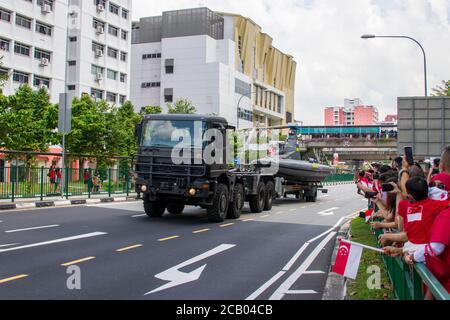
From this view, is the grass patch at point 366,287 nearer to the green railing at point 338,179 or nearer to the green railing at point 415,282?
the green railing at point 415,282

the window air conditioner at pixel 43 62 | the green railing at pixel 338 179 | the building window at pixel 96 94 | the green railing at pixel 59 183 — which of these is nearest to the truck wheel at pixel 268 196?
Result: the green railing at pixel 59 183

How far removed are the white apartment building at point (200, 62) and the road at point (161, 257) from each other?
60.7 m

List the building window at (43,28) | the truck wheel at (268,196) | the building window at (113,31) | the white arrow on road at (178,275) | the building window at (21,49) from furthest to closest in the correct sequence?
the building window at (113,31) → the building window at (43,28) → the building window at (21,49) → the truck wheel at (268,196) → the white arrow on road at (178,275)

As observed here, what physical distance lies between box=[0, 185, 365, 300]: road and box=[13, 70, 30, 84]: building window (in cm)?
3560

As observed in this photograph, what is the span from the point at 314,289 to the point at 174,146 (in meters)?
7.80

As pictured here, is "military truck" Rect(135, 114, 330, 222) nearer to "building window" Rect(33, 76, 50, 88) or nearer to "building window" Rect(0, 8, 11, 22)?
"building window" Rect(0, 8, 11, 22)

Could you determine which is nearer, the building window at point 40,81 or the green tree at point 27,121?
the green tree at point 27,121

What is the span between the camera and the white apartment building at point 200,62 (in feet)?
249

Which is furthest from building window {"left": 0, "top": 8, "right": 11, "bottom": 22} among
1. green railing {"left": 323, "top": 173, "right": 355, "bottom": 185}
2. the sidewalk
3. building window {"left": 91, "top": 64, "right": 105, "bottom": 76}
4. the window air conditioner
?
green railing {"left": 323, "top": 173, "right": 355, "bottom": 185}

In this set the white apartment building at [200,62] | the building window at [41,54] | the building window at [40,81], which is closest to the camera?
the building window at [40,81]

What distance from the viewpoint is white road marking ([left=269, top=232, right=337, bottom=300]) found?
6854 mm
